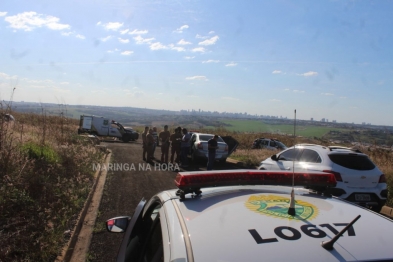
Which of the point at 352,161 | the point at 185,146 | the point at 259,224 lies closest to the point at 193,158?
the point at 185,146

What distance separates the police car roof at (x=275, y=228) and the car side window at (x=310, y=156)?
600cm

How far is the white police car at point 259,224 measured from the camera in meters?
1.65

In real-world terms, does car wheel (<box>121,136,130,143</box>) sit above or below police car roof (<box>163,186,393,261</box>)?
below

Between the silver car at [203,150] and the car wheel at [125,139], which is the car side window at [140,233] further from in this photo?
the car wheel at [125,139]

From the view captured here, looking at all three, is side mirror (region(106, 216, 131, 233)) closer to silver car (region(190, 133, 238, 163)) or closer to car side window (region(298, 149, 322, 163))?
car side window (region(298, 149, 322, 163))

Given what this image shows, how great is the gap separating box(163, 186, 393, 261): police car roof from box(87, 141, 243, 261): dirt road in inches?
147

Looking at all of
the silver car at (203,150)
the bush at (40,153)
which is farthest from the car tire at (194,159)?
the bush at (40,153)

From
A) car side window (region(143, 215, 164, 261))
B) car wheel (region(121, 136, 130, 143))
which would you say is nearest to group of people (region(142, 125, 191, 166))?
car side window (region(143, 215, 164, 261))

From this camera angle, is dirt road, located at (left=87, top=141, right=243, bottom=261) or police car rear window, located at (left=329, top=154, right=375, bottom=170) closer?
dirt road, located at (left=87, top=141, right=243, bottom=261)

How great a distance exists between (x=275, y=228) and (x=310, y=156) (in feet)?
23.1

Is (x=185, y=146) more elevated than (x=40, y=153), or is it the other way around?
(x=40, y=153)

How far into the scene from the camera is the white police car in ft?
5.40

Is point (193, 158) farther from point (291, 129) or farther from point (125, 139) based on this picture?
point (125, 139)

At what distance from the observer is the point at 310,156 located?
8.46 m
